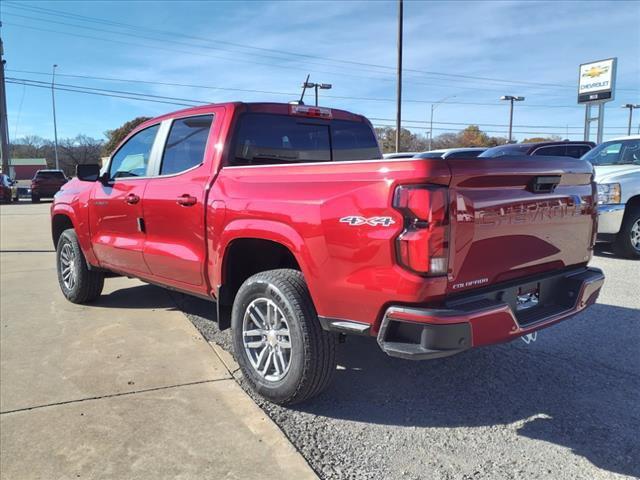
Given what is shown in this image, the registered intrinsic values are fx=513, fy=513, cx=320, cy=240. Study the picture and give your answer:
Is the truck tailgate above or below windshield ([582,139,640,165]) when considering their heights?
below

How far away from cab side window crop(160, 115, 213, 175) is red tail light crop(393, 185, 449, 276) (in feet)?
6.60

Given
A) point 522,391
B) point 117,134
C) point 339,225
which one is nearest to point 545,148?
point 522,391

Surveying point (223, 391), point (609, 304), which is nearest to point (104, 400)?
point (223, 391)

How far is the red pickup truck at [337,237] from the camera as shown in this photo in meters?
2.49

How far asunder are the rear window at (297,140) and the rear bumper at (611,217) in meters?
4.71

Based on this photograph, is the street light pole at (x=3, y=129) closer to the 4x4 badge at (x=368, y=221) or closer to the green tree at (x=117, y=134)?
the green tree at (x=117, y=134)

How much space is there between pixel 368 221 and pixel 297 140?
71.9 inches

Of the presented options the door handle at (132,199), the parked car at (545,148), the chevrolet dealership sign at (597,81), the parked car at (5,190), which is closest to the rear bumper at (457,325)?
the door handle at (132,199)

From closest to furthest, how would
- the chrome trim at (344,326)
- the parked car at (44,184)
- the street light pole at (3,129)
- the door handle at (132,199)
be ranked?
the chrome trim at (344,326)
the door handle at (132,199)
the parked car at (44,184)
the street light pole at (3,129)

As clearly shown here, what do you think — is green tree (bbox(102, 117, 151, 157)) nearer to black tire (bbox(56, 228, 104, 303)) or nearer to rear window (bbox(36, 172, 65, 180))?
rear window (bbox(36, 172, 65, 180))

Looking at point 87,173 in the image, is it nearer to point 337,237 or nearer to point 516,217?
point 337,237

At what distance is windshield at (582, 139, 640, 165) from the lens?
8.35 metres

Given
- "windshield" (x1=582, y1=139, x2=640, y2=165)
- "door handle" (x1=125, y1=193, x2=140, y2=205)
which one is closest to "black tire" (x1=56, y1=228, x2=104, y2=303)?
"door handle" (x1=125, y1=193, x2=140, y2=205)

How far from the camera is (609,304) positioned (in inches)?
210
